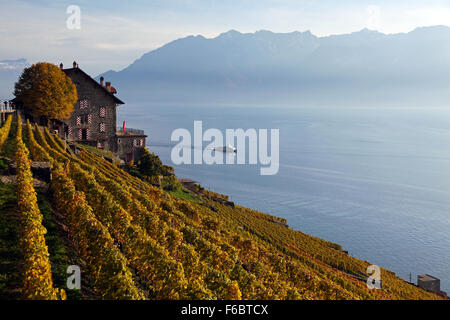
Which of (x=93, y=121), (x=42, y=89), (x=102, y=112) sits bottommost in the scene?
(x=93, y=121)

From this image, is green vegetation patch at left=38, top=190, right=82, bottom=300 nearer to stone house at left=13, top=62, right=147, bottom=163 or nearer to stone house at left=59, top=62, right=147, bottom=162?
stone house at left=13, top=62, right=147, bottom=163

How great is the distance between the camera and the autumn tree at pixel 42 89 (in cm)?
6359

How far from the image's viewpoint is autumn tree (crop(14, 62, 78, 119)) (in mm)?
63594

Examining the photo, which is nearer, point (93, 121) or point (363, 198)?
point (93, 121)

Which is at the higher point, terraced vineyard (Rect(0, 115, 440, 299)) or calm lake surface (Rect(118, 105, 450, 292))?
terraced vineyard (Rect(0, 115, 440, 299))

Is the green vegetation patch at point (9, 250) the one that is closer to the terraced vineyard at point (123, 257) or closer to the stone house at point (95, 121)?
the terraced vineyard at point (123, 257)

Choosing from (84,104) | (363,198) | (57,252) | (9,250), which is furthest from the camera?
(363,198)

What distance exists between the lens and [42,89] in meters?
63.8

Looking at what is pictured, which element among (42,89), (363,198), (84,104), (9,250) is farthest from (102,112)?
(363,198)

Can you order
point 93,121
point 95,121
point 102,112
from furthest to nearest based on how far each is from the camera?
point 102,112 < point 95,121 < point 93,121

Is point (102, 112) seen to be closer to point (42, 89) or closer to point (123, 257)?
point (42, 89)

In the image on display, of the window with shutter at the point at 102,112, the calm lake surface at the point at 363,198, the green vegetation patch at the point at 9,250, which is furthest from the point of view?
the calm lake surface at the point at 363,198

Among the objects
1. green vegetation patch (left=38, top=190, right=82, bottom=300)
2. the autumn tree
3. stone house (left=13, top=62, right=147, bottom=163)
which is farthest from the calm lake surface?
green vegetation patch (left=38, top=190, right=82, bottom=300)

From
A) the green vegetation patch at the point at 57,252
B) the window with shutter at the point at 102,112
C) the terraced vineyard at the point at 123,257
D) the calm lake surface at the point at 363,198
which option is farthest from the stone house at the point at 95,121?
the green vegetation patch at the point at 57,252
